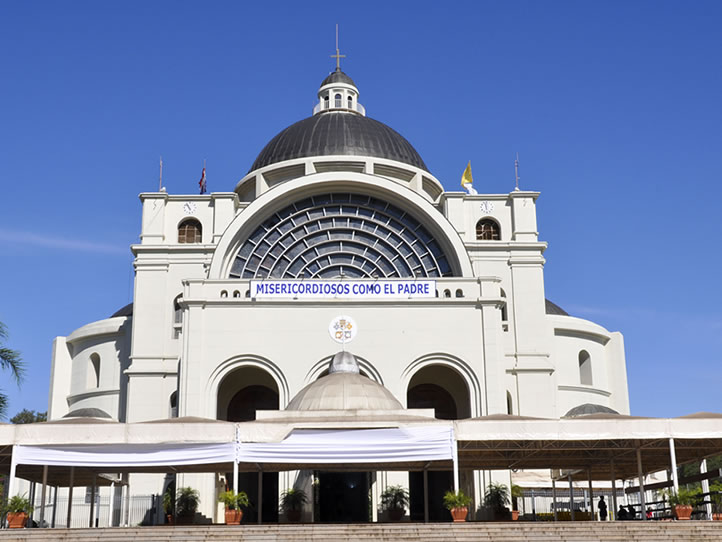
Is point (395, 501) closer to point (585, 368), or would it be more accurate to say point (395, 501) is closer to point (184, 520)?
point (184, 520)

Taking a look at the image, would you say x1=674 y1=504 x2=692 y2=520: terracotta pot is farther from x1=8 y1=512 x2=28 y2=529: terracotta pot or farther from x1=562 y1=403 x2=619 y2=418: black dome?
x1=8 y1=512 x2=28 y2=529: terracotta pot

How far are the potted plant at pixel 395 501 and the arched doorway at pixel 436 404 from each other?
4.65 metres

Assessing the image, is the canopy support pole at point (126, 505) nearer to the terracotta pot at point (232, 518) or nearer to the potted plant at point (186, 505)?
the potted plant at point (186, 505)

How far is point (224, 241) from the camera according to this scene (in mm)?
39000

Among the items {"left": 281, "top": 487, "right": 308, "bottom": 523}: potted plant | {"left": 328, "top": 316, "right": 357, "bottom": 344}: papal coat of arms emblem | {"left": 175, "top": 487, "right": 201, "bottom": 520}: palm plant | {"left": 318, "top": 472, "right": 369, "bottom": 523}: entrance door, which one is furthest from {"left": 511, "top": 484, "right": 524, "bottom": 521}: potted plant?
{"left": 175, "top": 487, "right": 201, "bottom": 520}: palm plant

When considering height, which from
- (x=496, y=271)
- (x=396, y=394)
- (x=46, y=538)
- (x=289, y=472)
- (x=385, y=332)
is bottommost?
(x=46, y=538)

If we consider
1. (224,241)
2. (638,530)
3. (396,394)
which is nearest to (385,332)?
(396,394)

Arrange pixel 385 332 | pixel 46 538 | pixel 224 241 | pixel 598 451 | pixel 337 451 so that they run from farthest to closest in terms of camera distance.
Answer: pixel 224 241 → pixel 385 332 → pixel 598 451 → pixel 337 451 → pixel 46 538

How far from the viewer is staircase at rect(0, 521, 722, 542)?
21531 mm

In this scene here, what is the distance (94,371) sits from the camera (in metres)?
44.3

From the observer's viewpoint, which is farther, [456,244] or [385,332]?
[456,244]

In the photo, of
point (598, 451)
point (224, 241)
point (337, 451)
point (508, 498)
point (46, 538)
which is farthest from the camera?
point (224, 241)

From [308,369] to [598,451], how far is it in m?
11.5

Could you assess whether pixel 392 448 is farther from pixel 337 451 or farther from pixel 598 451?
pixel 598 451
